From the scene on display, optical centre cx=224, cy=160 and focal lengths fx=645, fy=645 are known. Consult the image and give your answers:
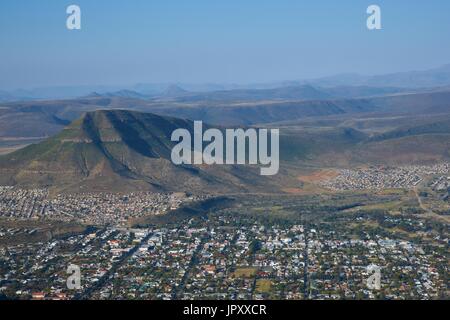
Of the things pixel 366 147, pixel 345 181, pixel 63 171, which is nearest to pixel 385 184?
pixel 345 181

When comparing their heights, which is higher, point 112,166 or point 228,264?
point 112,166

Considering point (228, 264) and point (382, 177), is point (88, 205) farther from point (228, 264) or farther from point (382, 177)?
point (382, 177)

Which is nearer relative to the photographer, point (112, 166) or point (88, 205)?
point (88, 205)

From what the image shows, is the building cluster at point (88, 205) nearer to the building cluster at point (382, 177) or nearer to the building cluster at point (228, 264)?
the building cluster at point (228, 264)

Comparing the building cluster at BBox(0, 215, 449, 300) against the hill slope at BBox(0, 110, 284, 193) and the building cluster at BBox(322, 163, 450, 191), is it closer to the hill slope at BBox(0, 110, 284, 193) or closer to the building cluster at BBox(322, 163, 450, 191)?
the hill slope at BBox(0, 110, 284, 193)

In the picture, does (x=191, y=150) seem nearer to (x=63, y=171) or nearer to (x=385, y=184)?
(x=63, y=171)

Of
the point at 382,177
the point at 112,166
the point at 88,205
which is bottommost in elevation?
the point at 382,177

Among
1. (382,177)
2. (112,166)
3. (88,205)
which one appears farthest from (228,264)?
(382,177)

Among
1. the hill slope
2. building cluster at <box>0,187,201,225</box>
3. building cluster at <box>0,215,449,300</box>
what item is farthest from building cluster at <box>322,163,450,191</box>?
building cluster at <box>0,187,201,225</box>
